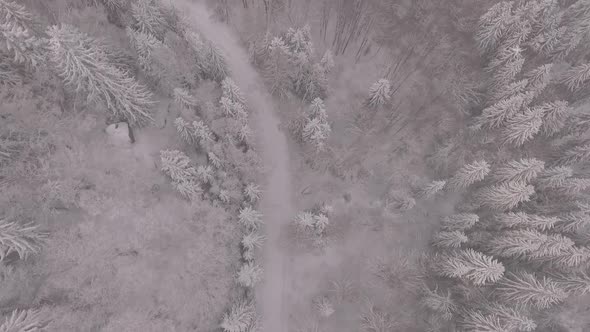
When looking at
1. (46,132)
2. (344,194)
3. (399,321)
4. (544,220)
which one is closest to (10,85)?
(46,132)

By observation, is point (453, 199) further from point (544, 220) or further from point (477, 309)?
point (477, 309)

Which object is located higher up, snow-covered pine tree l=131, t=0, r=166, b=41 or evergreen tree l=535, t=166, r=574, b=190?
snow-covered pine tree l=131, t=0, r=166, b=41

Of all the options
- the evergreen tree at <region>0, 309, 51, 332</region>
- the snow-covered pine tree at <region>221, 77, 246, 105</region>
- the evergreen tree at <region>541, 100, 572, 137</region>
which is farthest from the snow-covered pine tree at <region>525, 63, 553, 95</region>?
the evergreen tree at <region>0, 309, 51, 332</region>

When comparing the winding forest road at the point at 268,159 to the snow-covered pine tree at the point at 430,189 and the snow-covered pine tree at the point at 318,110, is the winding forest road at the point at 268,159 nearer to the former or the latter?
the snow-covered pine tree at the point at 318,110

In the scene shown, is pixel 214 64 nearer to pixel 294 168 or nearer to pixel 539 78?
pixel 294 168

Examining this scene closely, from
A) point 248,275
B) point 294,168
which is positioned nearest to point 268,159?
point 294,168

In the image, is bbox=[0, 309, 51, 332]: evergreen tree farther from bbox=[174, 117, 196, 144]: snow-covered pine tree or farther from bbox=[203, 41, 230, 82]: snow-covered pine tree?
bbox=[203, 41, 230, 82]: snow-covered pine tree
